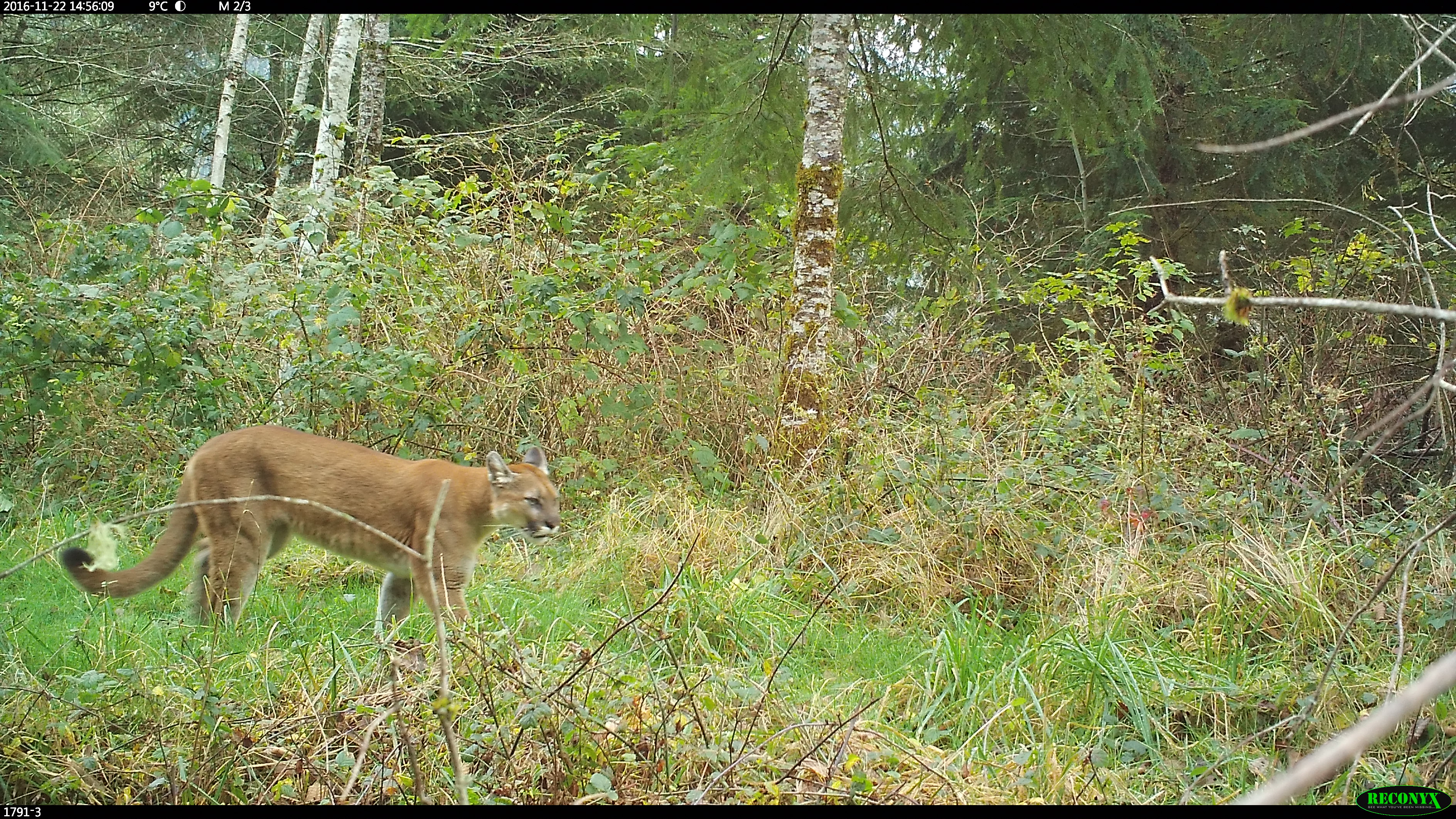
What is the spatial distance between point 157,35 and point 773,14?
12343mm

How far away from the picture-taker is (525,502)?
5.16m

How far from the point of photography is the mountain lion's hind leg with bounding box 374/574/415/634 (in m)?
4.75

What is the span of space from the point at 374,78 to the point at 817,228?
233 inches

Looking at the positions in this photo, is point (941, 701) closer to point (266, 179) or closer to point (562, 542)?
point (562, 542)

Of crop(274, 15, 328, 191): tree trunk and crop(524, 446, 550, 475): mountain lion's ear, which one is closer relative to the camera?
crop(524, 446, 550, 475): mountain lion's ear

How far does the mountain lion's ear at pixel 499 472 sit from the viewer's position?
4934 mm

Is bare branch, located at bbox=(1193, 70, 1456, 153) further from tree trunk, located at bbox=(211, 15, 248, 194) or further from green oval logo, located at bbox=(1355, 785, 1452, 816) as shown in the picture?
tree trunk, located at bbox=(211, 15, 248, 194)

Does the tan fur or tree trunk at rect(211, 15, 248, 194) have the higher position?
tree trunk at rect(211, 15, 248, 194)

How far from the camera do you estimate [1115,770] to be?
3768 millimetres

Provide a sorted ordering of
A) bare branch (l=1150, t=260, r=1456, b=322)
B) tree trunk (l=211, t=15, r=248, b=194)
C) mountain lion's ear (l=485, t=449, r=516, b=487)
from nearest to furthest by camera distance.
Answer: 1. bare branch (l=1150, t=260, r=1456, b=322)
2. mountain lion's ear (l=485, t=449, r=516, b=487)
3. tree trunk (l=211, t=15, r=248, b=194)

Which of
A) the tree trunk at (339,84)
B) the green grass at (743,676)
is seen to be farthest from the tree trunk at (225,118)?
the green grass at (743,676)

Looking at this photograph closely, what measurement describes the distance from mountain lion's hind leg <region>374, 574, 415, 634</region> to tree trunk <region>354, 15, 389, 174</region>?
21.5ft

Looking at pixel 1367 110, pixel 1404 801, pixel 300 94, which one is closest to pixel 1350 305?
pixel 1367 110

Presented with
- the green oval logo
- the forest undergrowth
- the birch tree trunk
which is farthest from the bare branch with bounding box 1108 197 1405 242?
the birch tree trunk
